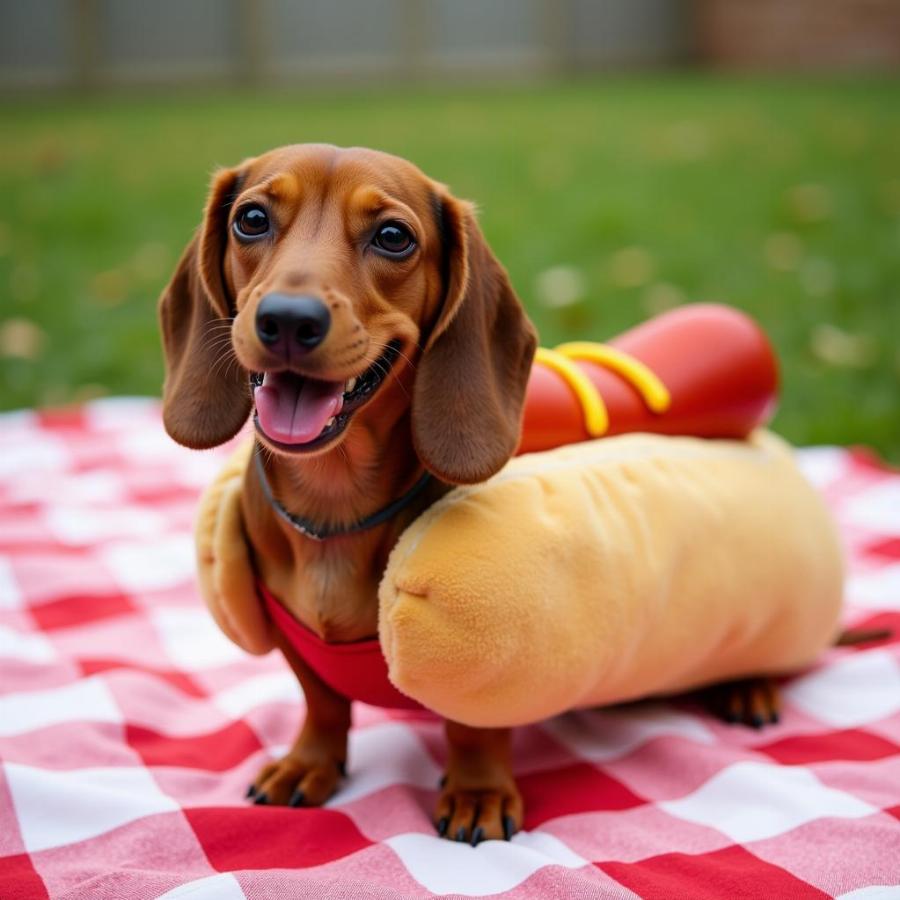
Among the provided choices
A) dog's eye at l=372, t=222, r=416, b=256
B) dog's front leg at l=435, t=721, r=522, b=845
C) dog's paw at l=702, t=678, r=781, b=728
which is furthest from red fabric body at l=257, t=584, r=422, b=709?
dog's paw at l=702, t=678, r=781, b=728

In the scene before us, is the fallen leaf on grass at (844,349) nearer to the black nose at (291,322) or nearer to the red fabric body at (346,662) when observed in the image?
the red fabric body at (346,662)

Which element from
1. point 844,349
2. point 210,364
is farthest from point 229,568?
point 844,349

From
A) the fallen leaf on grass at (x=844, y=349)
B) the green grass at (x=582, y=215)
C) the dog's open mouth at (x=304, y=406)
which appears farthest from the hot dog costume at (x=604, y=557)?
the fallen leaf on grass at (x=844, y=349)

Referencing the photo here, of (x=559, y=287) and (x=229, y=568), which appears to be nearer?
(x=229, y=568)

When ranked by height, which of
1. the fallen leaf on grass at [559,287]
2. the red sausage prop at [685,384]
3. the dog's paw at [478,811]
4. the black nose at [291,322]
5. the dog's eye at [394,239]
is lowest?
the dog's paw at [478,811]

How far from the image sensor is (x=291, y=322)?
65.7 inches

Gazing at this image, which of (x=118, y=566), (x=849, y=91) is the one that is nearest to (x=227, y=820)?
(x=118, y=566)

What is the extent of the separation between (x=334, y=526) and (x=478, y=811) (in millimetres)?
571

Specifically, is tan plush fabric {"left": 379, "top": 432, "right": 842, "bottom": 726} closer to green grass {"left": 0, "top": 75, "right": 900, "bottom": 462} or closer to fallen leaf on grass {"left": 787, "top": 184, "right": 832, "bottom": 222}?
green grass {"left": 0, "top": 75, "right": 900, "bottom": 462}

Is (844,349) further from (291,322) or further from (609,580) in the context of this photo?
(291,322)

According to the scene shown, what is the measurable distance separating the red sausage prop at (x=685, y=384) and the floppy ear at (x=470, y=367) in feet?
0.69

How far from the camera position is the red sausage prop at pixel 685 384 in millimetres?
2227

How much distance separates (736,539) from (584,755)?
1.76 feet

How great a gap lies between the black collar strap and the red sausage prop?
29 cm
